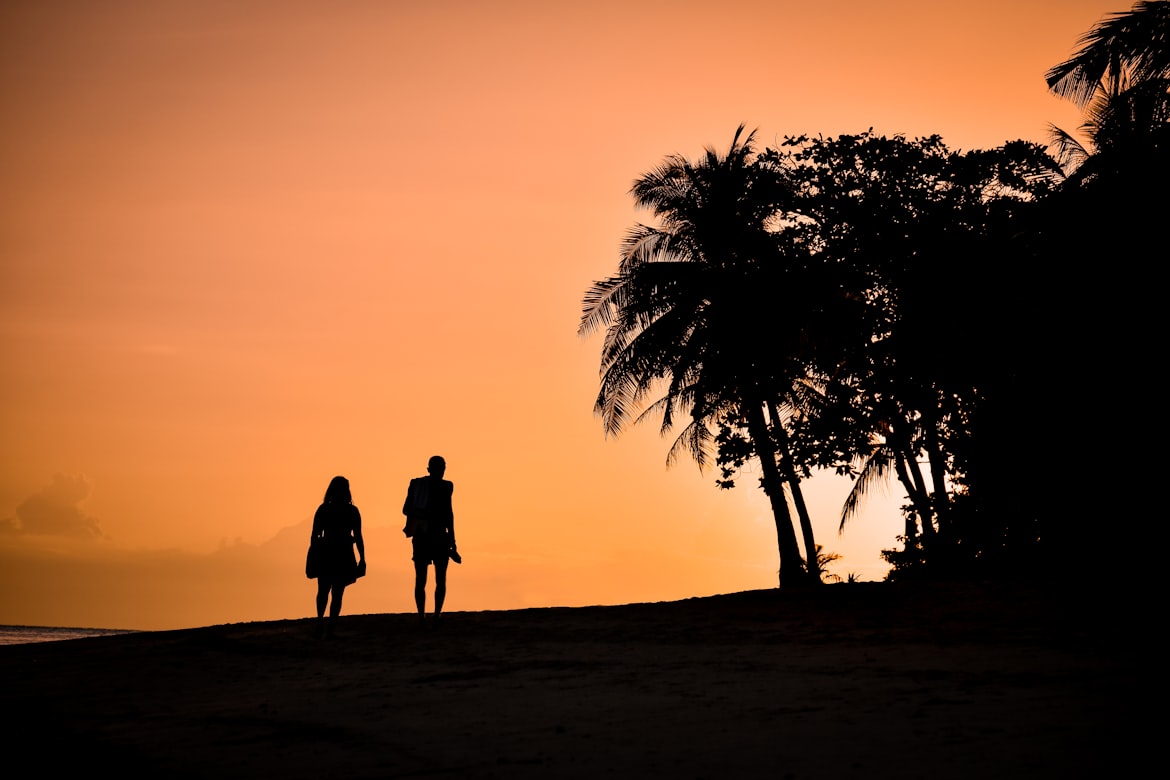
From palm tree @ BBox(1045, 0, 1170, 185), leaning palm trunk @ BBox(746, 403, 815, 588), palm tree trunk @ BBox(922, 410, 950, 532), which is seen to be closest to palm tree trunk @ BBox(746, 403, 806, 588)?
leaning palm trunk @ BBox(746, 403, 815, 588)

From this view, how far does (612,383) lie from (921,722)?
19866 millimetres

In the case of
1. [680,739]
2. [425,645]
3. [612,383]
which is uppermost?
[612,383]

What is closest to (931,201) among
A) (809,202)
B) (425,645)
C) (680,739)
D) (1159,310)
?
(809,202)

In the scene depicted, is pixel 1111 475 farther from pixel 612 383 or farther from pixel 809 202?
pixel 612 383

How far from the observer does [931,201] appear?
23.7m

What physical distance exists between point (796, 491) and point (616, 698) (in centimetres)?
1946

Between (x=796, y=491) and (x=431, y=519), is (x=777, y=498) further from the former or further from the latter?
(x=431, y=519)

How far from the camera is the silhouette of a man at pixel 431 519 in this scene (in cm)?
1306

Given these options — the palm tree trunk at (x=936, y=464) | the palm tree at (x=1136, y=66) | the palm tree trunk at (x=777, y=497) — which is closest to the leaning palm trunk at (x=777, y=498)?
the palm tree trunk at (x=777, y=497)

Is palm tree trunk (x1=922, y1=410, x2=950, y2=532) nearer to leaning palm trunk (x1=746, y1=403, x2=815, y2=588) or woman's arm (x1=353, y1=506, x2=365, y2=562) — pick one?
leaning palm trunk (x1=746, y1=403, x2=815, y2=588)

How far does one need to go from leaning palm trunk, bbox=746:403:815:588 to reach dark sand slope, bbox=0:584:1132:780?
10799mm

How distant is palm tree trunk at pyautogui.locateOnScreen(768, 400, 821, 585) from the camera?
23706 mm

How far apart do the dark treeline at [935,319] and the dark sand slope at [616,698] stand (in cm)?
323

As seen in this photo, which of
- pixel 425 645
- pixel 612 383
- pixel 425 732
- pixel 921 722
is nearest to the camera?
pixel 921 722
